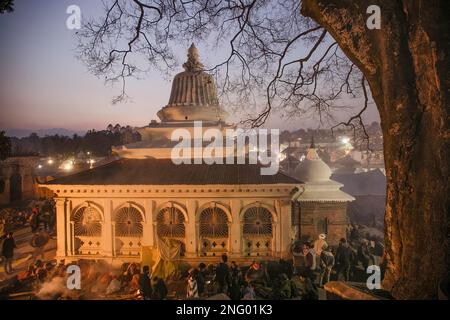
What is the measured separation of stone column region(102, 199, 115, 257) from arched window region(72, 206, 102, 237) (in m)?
0.38

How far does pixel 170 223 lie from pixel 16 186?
2387 cm

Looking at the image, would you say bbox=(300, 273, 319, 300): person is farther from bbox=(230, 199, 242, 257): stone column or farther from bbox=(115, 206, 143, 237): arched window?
bbox=(115, 206, 143, 237): arched window

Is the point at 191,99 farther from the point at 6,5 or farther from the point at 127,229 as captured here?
the point at 6,5

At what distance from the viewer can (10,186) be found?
30.3 meters

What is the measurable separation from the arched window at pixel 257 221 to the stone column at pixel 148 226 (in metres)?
3.87

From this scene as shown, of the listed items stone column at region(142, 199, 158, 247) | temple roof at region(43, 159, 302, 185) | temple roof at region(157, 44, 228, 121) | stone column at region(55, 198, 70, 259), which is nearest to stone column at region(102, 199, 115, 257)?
temple roof at region(43, 159, 302, 185)

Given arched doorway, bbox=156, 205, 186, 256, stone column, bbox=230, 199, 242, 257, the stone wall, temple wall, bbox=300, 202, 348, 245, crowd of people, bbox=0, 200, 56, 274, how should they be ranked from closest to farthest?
1. crowd of people, bbox=0, 200, 56, 274
2. stone column, bbox=230, 199, 242, 257
3. arched doorway, bbox=156, 205, 186, 256
4. temple wall, bbox=300, 202, 348, 245
5. the stone wall

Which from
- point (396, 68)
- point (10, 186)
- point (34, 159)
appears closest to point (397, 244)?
point (396, 68)

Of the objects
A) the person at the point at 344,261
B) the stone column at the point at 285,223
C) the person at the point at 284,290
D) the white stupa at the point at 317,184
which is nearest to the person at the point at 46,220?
the stone column at the point at 285,223

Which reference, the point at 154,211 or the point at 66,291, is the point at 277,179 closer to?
the point at 154,211

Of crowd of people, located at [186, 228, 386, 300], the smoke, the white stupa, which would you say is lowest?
the smoke

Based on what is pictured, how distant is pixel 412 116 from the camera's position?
414cm

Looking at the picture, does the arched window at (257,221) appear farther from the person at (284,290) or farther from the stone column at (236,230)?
the person at (284,290)

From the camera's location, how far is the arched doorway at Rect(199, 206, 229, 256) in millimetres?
14156
